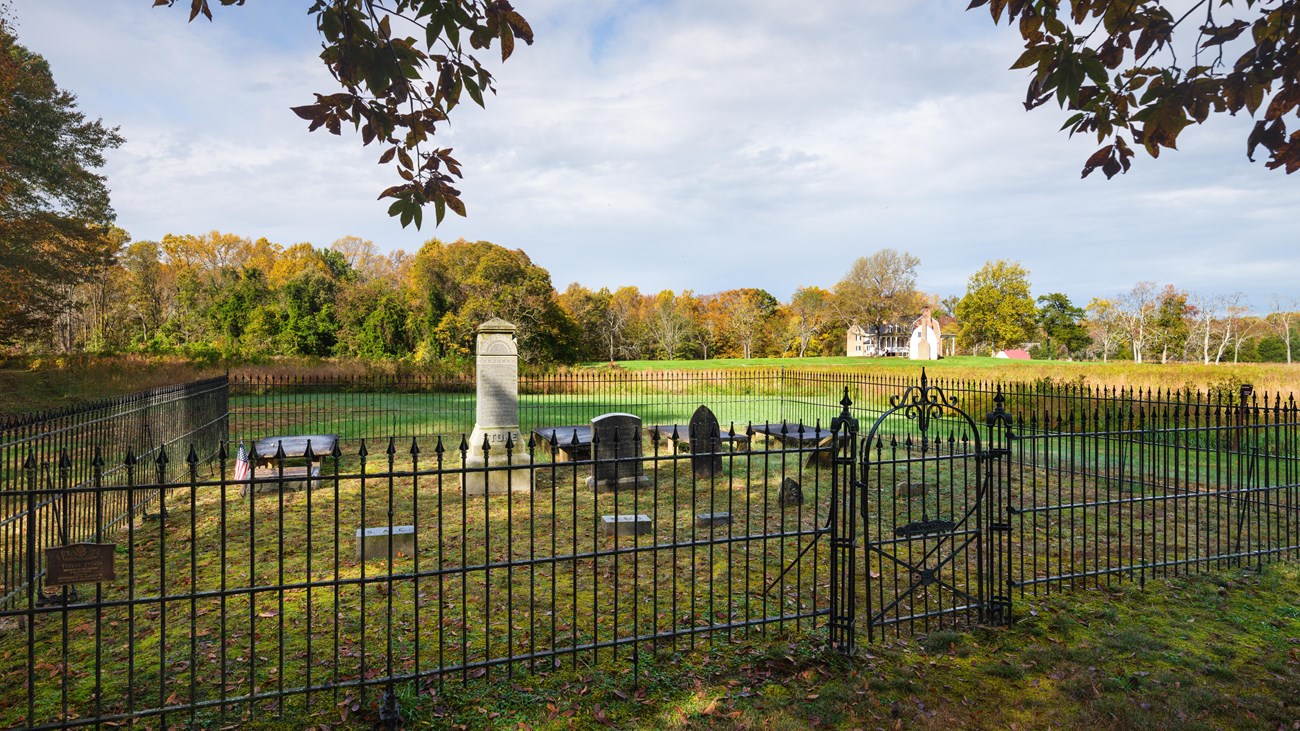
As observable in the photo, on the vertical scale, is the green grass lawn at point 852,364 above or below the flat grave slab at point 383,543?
above

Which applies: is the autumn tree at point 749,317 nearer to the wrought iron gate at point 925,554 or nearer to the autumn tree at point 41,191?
the autumn tree at point 41,191

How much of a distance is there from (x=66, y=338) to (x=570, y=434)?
148 ft

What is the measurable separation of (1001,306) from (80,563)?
6335 cm

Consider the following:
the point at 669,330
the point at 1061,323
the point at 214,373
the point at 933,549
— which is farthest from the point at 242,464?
the point at 1061,323

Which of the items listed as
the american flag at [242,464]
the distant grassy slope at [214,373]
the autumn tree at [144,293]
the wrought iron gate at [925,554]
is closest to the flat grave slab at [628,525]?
the wrought iron gate at [925,554]

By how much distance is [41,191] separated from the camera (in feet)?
75.9

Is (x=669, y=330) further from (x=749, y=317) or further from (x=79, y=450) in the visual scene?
(x=79, y=450)

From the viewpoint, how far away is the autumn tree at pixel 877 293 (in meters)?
61.7

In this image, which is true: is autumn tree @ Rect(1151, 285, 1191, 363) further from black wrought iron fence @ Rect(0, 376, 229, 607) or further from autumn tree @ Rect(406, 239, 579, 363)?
black wrought iron fence @ Rect(0, 376, 229, 607)

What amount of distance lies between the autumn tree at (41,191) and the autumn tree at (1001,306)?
59.5m

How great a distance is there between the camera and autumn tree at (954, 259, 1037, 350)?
5691cm

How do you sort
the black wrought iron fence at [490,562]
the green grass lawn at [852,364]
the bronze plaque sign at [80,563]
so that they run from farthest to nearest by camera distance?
the green grass lawn at [852,364] < the black wrought iron fence at [490,562] < the bronze plaque sign at [80,563]

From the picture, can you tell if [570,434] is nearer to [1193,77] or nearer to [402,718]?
[402,718]

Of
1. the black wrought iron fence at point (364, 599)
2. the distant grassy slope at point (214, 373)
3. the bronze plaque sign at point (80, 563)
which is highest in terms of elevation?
the distant grassy slope at point (214, 373)
